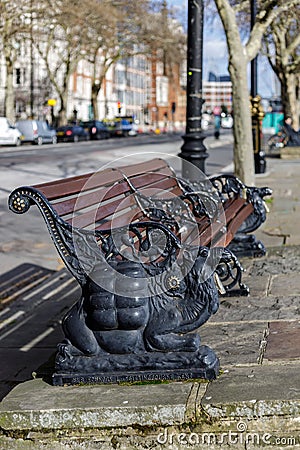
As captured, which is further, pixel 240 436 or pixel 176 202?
pixel 176 202

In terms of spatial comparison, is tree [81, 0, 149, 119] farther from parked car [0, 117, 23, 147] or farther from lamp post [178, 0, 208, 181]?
lamp post [178, 0, 208, 181]

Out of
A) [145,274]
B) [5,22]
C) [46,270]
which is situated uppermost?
[5,22]

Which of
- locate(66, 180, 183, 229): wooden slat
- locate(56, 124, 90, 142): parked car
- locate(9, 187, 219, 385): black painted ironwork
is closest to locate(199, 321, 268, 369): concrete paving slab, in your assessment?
locate(9, 187, 219, 385): black painted ironwork

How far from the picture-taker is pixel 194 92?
31.8ft

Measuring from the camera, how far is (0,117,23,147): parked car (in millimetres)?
52862

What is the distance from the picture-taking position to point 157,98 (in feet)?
487

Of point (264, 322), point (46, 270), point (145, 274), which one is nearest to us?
point (145, 274)

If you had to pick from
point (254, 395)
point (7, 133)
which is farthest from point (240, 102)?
point (7, 133)

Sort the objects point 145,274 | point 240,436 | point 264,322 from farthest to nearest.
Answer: point 264,322
point 145,274
point 240,436

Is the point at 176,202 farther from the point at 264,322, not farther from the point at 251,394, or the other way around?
the point at 251,394

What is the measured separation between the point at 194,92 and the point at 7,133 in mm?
44428

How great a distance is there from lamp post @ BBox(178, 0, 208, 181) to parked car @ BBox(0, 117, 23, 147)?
43783 mm

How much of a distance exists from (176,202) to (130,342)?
338cm

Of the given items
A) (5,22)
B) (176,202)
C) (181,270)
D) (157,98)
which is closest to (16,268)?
(176,202)
